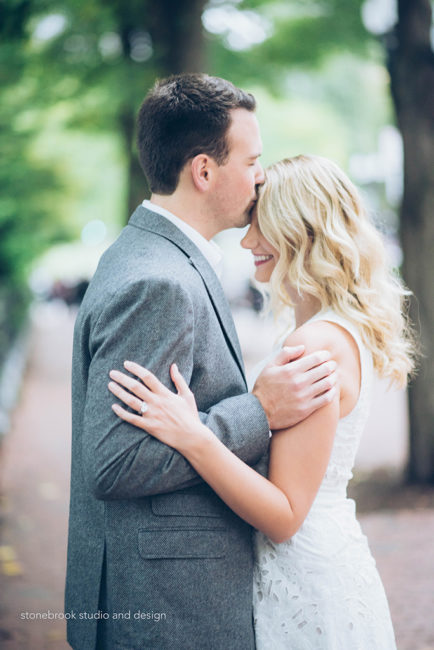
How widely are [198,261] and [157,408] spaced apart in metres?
0.56

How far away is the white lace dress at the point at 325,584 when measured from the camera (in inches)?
96.1

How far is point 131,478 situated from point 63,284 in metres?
52.5

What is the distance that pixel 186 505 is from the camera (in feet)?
7.53

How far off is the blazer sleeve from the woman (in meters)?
0.06

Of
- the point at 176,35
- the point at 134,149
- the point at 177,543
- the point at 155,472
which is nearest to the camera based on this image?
the point at 155,472

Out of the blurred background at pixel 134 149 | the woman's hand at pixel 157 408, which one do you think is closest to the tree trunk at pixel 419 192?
the blurred background at pixel 134 149

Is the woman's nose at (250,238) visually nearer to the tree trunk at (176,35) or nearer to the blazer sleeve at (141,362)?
the blazer sleeve at (141,362)

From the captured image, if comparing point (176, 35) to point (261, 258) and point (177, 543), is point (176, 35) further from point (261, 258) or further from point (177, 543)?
point (177, 543)

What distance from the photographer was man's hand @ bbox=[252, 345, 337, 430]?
2.31 metres

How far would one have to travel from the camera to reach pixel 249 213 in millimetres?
2703

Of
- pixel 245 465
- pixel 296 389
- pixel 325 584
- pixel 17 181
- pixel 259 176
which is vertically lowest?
pixel 17 181

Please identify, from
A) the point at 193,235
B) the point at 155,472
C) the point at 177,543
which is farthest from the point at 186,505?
the point at 193,235

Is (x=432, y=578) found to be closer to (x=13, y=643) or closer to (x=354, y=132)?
(x=13, y=643)

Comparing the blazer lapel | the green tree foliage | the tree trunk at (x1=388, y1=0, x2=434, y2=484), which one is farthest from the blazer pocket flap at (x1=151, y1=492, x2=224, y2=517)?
the tree trunk at (x1=388, y1=0, x2=434, y2=484)
